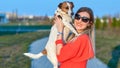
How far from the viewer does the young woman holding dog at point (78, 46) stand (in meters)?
4.88

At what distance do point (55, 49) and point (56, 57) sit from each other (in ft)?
0.37

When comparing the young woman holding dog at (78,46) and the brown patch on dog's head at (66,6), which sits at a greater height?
the brown patch on dog's head at (66,6)

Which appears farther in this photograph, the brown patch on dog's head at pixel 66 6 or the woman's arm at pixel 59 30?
the brown patch on dog's head at pixel 66 6

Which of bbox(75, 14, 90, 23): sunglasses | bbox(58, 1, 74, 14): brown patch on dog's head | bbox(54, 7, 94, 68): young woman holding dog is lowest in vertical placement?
bbox(54, 7, 94, 68): young woman holding dog

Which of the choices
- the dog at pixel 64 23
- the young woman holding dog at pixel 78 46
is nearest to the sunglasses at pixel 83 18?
the young woman holding dog at pixel 78 46

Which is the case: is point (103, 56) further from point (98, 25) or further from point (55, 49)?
point (98, 25)

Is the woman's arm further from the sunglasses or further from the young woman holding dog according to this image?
the sunglasses

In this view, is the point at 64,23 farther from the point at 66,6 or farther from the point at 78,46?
the point at 78,46

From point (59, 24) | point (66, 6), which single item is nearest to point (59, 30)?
point (59, 24)

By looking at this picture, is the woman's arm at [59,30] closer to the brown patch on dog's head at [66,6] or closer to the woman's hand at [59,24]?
the woman's hand at [59,24]

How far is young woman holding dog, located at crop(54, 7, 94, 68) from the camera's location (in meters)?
4.88

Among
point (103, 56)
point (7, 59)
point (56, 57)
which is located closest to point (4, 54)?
point (7, 59)

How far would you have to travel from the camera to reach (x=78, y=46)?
4.88 meters

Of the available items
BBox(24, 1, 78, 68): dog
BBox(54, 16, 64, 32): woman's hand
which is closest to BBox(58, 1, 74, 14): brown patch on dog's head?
BBox(24, 1, 78, 68): dog
